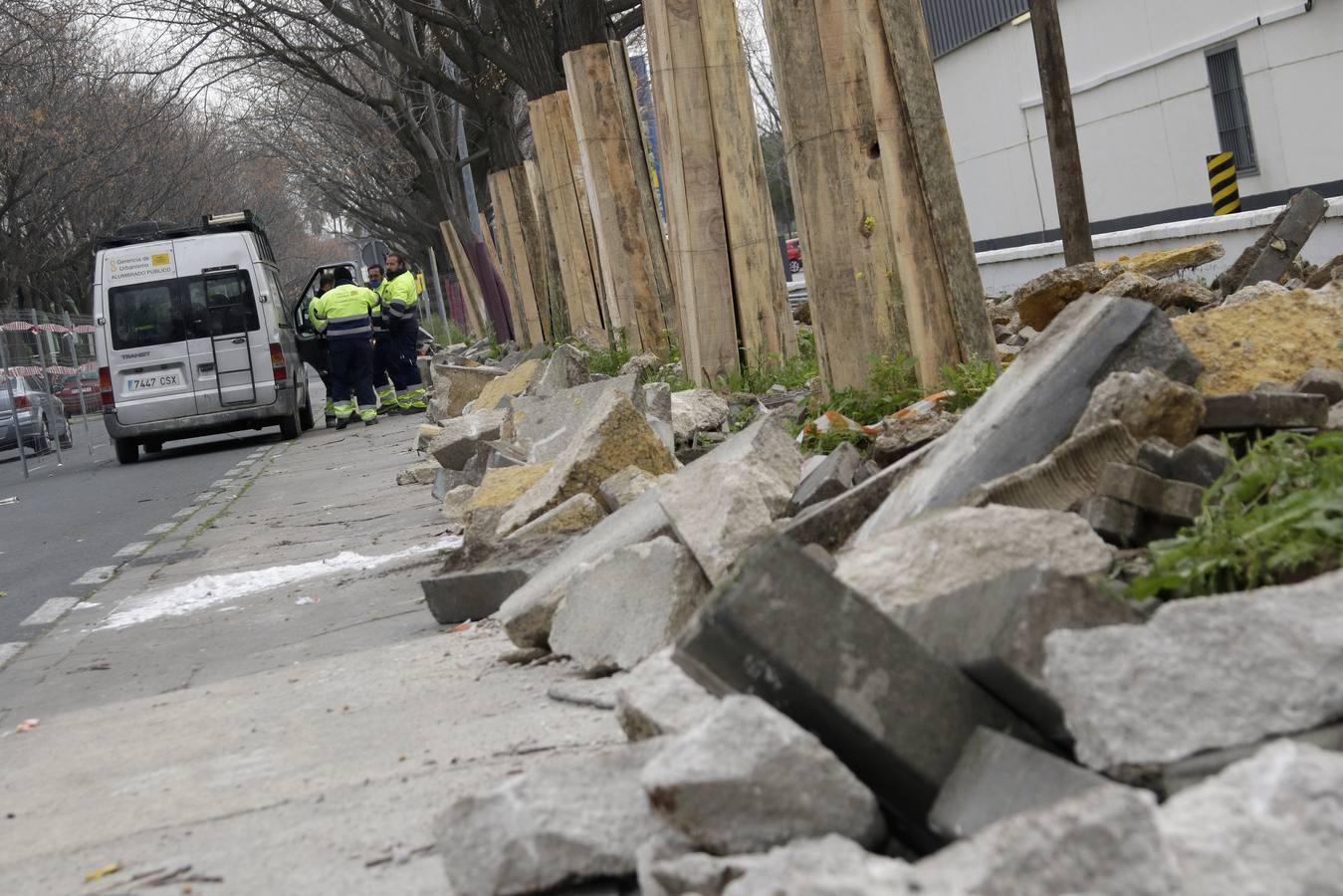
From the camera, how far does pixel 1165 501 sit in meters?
3.42

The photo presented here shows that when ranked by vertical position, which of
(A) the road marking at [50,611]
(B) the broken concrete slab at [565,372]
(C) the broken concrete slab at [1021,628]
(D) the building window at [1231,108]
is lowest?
(A) the road marking at [50,611]

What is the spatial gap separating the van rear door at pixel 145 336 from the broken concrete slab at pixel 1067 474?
16204 millimetres

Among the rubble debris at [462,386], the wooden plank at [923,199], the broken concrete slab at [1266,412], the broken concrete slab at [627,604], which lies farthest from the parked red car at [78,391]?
the broken concrete slab at [1266,412]

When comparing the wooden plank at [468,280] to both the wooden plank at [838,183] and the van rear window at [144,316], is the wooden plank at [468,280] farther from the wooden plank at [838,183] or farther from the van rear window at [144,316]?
the wooden plank at [838,183]

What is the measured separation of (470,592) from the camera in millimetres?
5652

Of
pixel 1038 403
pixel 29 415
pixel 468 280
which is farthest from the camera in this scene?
pixel 468 280

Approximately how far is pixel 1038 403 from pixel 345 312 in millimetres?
15653

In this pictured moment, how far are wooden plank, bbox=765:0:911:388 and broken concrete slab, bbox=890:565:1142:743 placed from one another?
13.0 ft

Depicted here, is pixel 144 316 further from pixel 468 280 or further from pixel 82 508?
pixel 468 280

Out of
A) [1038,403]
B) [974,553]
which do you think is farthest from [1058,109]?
[974,553]

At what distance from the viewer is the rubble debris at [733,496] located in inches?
162

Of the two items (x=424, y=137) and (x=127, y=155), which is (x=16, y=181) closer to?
(x=127, y=155)

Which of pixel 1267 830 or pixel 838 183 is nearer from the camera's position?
pixel 1267 830

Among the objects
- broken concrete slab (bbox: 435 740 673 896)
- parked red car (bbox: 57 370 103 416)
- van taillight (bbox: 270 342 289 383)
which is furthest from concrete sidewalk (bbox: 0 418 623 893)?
parked red car (bbox: 57 370 103 416)
